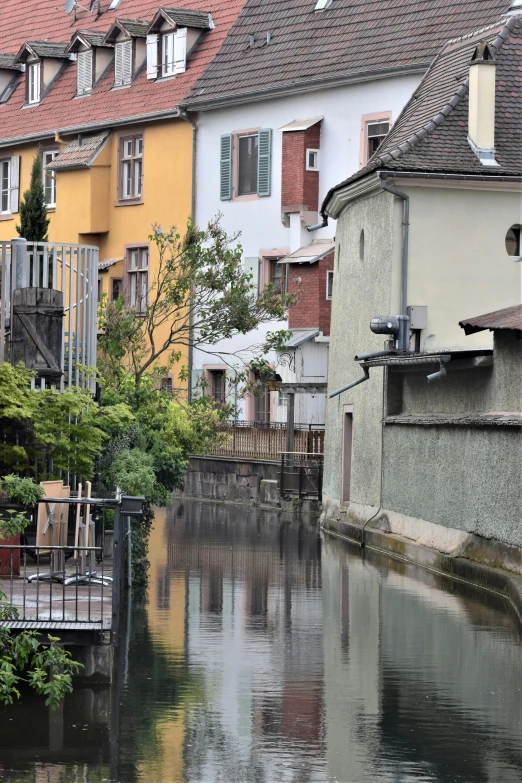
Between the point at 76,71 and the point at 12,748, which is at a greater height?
the point at 76,71

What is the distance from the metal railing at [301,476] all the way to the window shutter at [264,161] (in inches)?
302

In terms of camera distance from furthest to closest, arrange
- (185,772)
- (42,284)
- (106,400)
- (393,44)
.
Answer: (393,44) < (106,400) < (42,284) < (185,772)

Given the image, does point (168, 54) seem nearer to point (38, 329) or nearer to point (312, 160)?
point (312, 160)

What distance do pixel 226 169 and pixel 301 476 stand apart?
1038 centimetres

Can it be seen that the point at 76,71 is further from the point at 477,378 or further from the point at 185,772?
the point at 185,772

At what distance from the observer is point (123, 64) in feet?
158

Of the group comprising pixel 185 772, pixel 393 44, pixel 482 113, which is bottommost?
pixel 185 772

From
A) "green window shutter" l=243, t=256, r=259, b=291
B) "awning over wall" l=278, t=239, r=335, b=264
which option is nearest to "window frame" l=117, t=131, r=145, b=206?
"green window shutter" l=243, t=256, r=259, b=291

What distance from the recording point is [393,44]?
38.6 metres

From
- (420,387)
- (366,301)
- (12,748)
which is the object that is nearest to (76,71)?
(366,301)

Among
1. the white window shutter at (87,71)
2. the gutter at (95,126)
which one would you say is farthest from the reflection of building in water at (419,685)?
the white window shutter at (87,71)

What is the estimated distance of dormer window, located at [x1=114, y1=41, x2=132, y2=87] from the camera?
1887 inches

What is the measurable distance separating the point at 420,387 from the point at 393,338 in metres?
1.22

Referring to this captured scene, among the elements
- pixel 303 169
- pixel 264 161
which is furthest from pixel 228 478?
pixel 264 161
